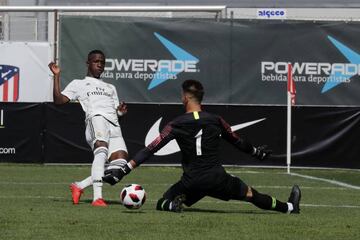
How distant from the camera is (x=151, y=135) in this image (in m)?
21.3

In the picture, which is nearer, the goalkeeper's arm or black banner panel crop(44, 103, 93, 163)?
the goalkeeper's arm

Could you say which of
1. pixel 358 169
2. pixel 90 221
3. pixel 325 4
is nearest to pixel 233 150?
pixel 358 169

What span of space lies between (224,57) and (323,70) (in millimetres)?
2522

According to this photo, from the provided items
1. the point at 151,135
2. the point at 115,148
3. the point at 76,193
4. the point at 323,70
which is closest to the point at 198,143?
the point at 115,148

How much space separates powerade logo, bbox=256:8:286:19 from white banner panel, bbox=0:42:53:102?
7757 millimetres

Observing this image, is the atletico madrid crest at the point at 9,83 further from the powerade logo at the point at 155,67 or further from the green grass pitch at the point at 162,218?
the green grass pitch at the point at 162,218

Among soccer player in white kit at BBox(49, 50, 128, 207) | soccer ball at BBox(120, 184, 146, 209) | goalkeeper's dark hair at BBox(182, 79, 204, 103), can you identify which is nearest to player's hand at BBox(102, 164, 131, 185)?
soccer ball at BBox(120, 184, 146, 209)

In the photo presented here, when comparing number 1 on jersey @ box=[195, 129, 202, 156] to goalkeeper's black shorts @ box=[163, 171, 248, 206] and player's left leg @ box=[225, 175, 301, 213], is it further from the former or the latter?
player's left leg @ box=[225, 175, 301, 213]

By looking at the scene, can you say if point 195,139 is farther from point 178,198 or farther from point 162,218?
point 162,218

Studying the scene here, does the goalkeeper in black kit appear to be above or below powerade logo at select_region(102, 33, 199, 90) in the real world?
below

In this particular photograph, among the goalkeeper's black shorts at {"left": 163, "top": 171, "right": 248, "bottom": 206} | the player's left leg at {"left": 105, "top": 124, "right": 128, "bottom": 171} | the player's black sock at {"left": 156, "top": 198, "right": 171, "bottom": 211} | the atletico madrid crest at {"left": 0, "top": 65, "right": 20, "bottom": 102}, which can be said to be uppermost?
the atletico madrid crest at {"left": 0, "top": 65, "right": 20, "bottom": 102}

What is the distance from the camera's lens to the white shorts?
11523 mm

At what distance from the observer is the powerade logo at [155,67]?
78.9 feet

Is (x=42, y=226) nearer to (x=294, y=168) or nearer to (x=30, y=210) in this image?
(x=30, y=210)
